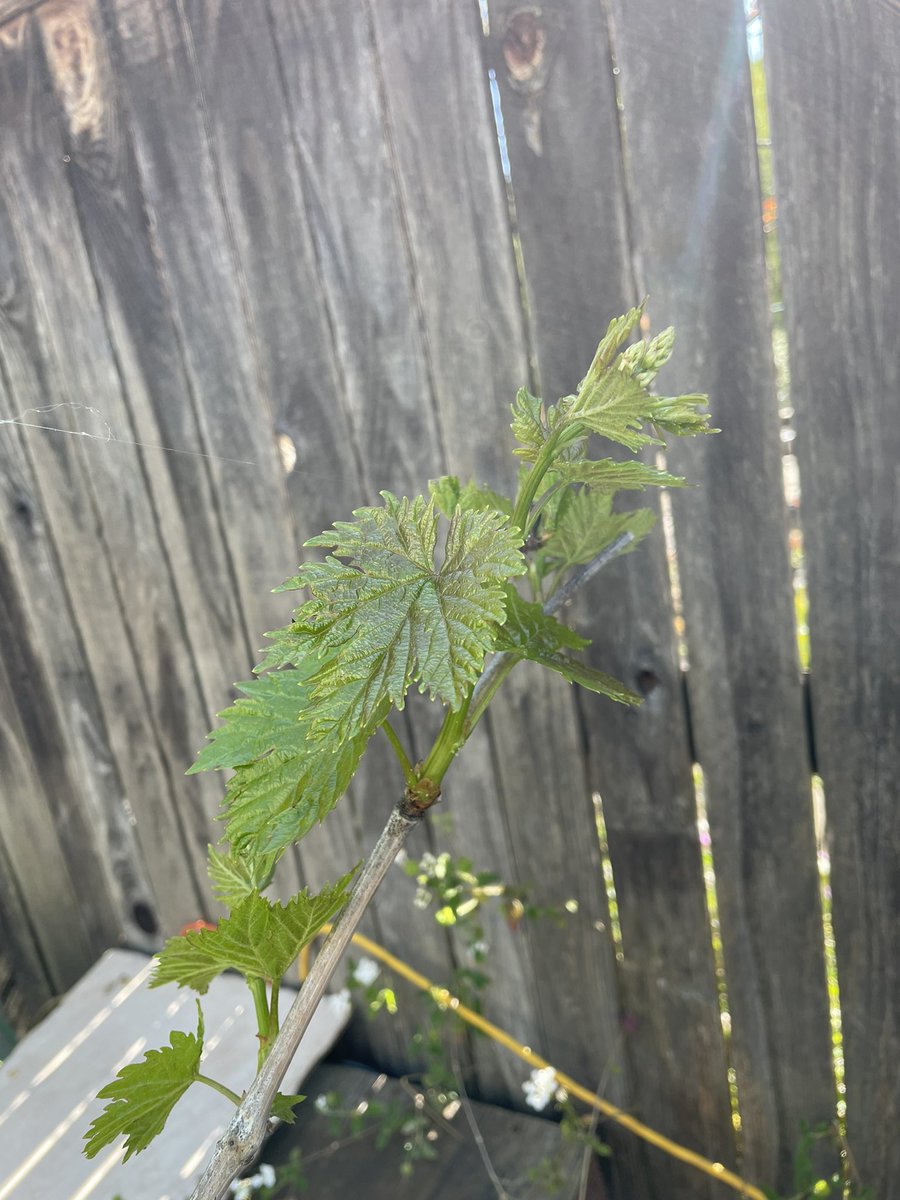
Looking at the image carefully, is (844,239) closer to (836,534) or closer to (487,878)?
(836,534)

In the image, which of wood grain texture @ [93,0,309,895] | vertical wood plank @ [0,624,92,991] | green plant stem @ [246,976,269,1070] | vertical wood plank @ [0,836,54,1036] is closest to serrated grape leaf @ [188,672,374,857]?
green plant stem @ [246,976,269,1070]

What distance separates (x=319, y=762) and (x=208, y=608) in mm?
1116

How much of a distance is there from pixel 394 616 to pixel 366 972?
1345 millimetres

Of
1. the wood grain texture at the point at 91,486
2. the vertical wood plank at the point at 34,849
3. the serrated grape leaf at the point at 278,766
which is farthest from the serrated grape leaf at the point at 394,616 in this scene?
the vertical wood plank at the point at 34,849

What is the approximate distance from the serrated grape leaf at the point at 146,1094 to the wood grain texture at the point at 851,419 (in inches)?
37.4

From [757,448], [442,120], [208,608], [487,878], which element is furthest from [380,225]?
[487,878]

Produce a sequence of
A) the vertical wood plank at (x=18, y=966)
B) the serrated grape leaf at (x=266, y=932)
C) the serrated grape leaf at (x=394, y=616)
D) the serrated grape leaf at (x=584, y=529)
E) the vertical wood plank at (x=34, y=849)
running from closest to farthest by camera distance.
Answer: the serrated grape leaf at (x=394, y=616), the serrated grape leaf at (x=266, y=932), the serrated grape leaf at (x=584, y=529), the vertical wood plank at (x=34, y=849), the vertical wood plank at (x=18, y=966)

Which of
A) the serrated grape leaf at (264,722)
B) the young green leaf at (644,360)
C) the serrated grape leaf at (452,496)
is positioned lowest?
the serrated grape leaf at (264,722)

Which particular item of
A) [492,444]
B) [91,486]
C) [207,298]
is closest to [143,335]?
[207,298]

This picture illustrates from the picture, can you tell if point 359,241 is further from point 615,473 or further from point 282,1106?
point 282,1106

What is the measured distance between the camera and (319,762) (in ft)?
1.64

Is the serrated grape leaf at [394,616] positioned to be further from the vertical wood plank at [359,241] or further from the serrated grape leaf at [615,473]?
the vertical wood plank at [359,241]

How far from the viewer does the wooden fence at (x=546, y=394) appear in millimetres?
1063

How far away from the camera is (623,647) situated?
50.3 inches
